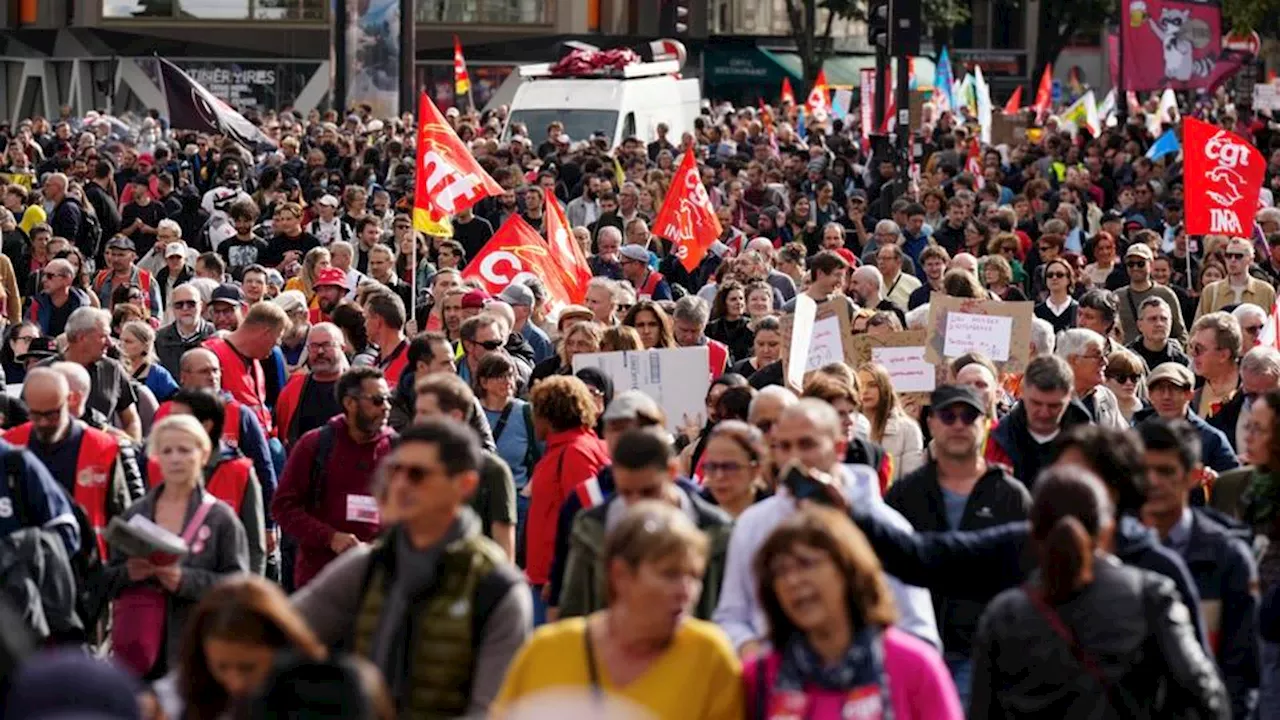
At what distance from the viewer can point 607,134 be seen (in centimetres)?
3603

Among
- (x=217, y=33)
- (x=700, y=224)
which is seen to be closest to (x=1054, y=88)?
(x=217, y=33)

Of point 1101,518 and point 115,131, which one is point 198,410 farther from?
point 115,131

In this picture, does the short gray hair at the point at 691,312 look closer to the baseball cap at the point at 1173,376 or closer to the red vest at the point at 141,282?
the baseball cap at the point at 1173,376

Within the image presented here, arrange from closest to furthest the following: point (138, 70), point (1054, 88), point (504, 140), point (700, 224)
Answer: point (700, 224) → point (504, 140) → point (138, 70) → point (1054, 88)

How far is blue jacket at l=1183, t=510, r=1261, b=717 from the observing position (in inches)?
279

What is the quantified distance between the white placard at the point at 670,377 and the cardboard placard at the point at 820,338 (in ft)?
1.52

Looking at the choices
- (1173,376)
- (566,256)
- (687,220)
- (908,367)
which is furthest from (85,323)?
(687,220)

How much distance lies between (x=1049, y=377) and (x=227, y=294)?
6.52 metres

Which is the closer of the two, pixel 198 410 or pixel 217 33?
pixel 198 410

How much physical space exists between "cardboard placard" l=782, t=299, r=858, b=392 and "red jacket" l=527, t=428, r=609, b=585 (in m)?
2.83

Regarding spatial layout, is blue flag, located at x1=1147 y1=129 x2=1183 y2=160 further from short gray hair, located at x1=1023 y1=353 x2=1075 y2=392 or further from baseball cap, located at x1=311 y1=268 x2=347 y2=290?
short gray hair, located at x1=1023 y1=353 x2=1075 y2=392

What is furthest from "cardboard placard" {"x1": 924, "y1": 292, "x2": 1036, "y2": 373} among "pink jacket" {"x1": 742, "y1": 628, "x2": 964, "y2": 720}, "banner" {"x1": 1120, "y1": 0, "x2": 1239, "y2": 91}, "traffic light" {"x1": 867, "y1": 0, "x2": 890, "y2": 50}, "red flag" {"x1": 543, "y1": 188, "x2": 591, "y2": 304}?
"banner" {"x1": 1120, "y1": 0, "x2": 1239, "y2": 91}

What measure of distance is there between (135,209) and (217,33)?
1498 inches

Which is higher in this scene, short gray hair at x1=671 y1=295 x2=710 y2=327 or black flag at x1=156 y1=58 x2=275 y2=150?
black flag at x1=156 y1=58 x2=275 y2=150
